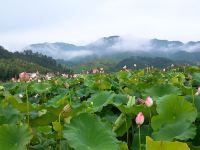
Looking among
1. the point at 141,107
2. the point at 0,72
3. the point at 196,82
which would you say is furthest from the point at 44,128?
the point at 0,72

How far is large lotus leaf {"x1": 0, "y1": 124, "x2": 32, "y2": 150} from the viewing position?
1760 millimetres

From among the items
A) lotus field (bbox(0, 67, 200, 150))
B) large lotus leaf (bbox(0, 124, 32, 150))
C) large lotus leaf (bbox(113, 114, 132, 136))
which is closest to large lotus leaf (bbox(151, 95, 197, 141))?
lotus field (bbox(0, 67, 200, 150))

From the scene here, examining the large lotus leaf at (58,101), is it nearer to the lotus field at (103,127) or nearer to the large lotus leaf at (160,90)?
the lotus field at (103,127)

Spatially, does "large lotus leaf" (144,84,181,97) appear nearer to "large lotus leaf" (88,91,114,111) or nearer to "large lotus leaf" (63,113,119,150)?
"large lotus leaf" (88,91,114,111)

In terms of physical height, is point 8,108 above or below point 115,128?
above

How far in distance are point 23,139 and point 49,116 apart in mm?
505

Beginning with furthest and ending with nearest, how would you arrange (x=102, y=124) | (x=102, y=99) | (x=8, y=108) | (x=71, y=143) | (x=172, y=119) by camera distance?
(x=102, y=99)
(x=172, y=119)
(x=8, y=108)
(x=102, y=124)
(x=71, y=143)

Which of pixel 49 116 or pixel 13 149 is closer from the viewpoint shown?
pixel 13 149

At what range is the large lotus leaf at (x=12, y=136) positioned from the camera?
69.3 inches

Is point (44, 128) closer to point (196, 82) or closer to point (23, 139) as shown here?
point (23, 139)

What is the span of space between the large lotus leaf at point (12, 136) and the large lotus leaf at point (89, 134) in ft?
0.56

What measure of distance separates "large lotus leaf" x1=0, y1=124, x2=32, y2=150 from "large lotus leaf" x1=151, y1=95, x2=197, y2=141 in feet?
2.12

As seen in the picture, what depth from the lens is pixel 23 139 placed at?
1.75 m

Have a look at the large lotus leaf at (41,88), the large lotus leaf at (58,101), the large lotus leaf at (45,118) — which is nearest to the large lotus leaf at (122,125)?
the large lotus leaf at (45,118)
